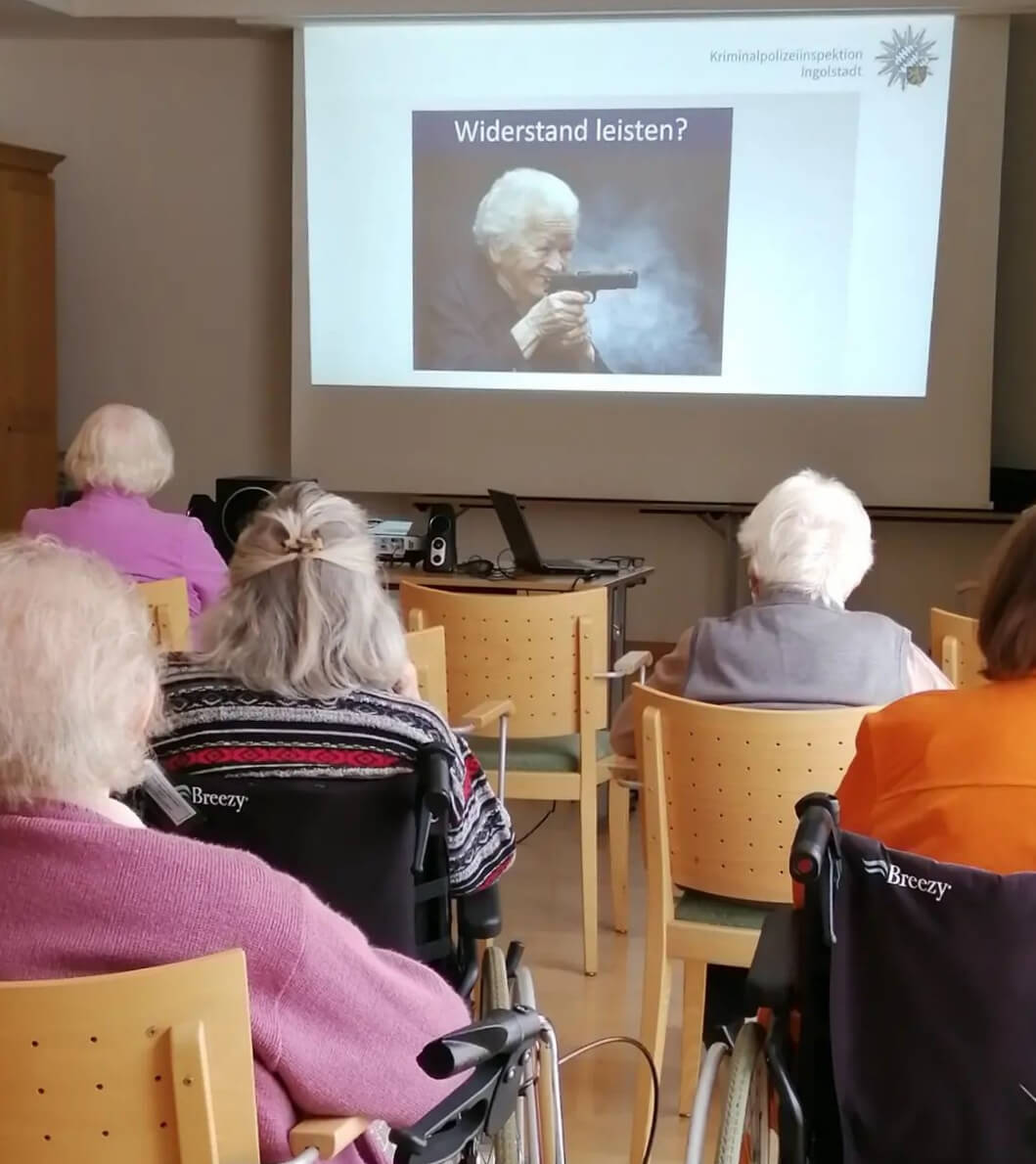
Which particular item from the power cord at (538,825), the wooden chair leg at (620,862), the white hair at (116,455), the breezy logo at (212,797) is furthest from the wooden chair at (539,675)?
the breezy logo at (212,797)

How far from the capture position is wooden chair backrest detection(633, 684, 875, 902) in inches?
84.5

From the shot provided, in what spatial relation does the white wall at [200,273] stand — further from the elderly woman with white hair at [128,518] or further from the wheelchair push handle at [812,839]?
the wheelchair push handle at [812,839]

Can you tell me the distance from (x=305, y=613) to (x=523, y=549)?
2.62 meters

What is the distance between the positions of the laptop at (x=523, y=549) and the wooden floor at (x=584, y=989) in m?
0.81

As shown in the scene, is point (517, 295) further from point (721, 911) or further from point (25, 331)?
point (721, 911)

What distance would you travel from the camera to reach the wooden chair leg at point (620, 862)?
3.51 metres

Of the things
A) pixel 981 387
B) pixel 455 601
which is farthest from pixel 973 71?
pixel 455 601

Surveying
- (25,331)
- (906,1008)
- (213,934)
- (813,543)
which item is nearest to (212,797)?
(213,934)

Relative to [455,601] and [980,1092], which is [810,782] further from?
[455,601]

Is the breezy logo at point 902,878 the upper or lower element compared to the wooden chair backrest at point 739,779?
upper

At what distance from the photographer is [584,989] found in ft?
10.4

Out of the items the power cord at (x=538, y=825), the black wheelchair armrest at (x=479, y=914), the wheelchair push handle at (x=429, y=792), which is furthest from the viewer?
the power cord at (x=538, y=825)

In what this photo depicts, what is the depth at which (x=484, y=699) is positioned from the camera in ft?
10.7

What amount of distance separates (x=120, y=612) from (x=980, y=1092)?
0.96m
